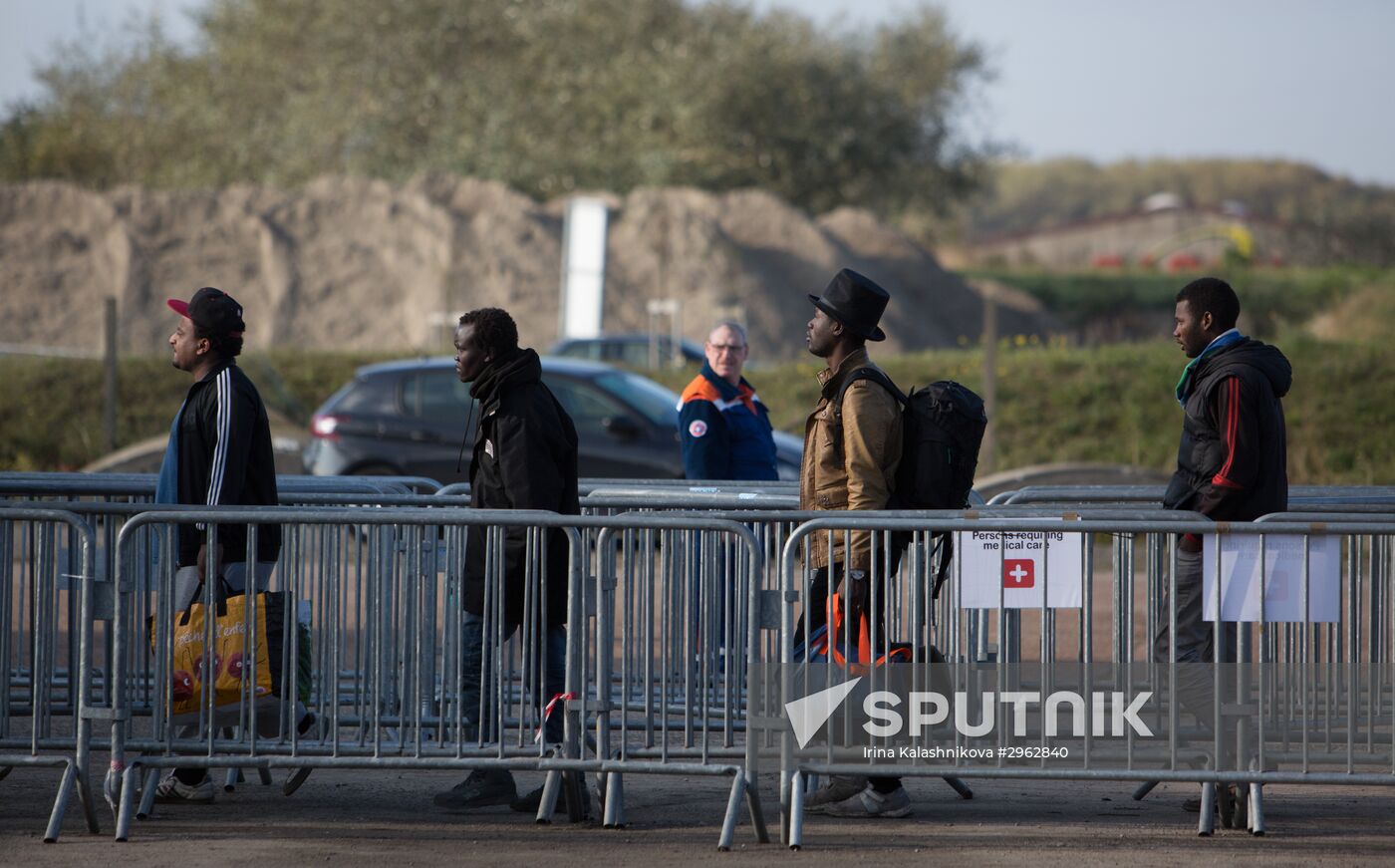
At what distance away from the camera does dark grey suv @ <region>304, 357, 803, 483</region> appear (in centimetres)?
1427

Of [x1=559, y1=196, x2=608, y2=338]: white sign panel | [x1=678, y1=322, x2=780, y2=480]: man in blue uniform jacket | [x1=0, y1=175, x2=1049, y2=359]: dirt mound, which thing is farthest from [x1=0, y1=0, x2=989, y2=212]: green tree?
[x1=678, y1=322, x2=780, y2=480]: man in blue uniform jacket

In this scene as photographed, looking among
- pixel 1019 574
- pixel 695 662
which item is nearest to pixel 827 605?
pixel 695 662

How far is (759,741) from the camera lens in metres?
5.97

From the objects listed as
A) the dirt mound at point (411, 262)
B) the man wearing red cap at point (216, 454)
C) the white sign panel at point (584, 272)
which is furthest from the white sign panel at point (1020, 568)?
the dirt mound at point (411, 262)

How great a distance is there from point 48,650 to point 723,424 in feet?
12.1

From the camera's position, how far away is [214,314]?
6.66 m

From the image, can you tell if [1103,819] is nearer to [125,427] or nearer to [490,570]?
[490,570]

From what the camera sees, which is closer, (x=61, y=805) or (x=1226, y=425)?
(x=61, y=805)

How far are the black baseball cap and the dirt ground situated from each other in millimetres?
1909

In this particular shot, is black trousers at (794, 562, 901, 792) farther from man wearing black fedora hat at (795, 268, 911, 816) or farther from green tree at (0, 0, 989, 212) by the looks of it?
green tree at (0, 0, 989, 212)

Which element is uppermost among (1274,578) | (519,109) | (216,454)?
(519,109)

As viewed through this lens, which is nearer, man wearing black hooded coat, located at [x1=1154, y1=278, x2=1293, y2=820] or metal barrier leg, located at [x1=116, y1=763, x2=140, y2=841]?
metal barrier leg, located at [x1=116, y1=763, x2=140, y2=841]

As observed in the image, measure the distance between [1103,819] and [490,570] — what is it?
2560 mm

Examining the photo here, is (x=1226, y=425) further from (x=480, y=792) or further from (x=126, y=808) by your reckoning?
(x=126, y=808)
